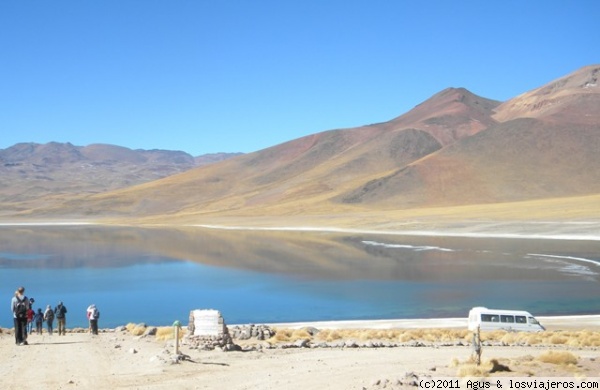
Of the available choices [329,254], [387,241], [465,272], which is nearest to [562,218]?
[387,241]

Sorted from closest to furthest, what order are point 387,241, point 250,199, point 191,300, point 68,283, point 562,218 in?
point 191,300 < point 68,283 < point 387,241 < point 562,218 < point 250,199

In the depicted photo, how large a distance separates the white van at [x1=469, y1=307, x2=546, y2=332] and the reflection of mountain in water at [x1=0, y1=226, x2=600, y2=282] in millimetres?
18565

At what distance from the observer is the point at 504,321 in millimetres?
24344

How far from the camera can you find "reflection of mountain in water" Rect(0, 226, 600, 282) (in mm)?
46625

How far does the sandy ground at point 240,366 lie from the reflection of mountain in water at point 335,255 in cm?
2834

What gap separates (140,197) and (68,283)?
148315 millimetres

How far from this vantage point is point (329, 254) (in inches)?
2373

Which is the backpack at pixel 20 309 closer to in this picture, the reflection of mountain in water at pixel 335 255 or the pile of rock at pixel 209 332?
the pile of rock at pixel 209 332

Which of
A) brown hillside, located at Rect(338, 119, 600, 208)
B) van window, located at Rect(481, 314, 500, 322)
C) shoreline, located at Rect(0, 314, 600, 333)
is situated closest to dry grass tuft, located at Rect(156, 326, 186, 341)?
shoreline, located at Rect(0, 314, 600, 333)

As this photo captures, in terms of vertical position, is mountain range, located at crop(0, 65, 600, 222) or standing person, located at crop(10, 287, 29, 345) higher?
mountain range, located at crop(0, 65, 600, 222)

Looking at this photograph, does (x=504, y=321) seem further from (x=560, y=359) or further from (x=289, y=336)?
(x=560, y=359)

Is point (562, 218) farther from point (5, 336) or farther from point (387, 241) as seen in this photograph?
point (5, 336)

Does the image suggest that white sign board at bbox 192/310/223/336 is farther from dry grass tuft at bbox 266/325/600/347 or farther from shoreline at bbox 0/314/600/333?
shoreline at bbox 0/314/600/333

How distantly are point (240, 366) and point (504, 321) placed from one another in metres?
13.4
